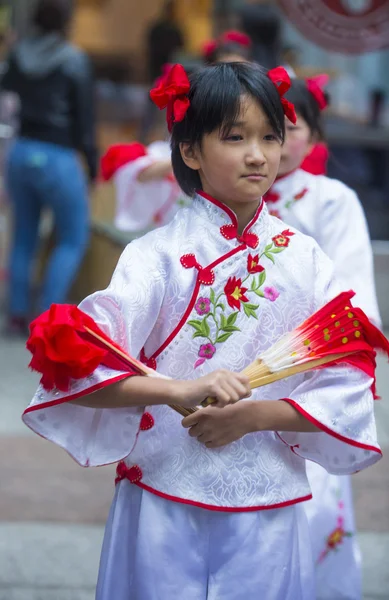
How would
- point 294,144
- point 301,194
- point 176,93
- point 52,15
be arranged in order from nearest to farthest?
point 176,93 → point 294,144 → point 301,194 → point 52,15

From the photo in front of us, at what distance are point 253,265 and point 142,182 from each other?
207cm

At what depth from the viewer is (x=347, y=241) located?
Answer: 3.03 metres

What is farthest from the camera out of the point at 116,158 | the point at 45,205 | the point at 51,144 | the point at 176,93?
the point at 45,205

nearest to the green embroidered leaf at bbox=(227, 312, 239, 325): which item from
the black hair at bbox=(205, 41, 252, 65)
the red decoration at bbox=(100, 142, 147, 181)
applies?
the red decoration at bbox=(100, 142, 147, 181)

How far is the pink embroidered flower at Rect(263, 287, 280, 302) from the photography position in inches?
86.8

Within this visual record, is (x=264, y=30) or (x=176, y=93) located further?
(x=264, y=30)

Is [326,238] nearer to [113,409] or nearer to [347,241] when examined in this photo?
[347,241]

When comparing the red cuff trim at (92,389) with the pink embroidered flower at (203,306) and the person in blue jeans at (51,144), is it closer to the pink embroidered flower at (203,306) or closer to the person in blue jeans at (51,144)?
the pink embroidered flower at (203,306)

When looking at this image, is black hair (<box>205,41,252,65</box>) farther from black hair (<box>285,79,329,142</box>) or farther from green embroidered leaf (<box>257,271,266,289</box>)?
green embroidered leaf (<box>257,271,266,289</box>)

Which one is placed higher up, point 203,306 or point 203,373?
point 203,306

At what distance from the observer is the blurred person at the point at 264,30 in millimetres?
6418

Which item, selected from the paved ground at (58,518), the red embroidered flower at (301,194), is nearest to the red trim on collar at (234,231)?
the red embroidered flower at (301,194)

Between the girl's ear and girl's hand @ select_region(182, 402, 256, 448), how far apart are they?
518 mm

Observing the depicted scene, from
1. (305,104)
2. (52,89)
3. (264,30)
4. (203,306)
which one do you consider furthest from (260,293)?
(264,30)
